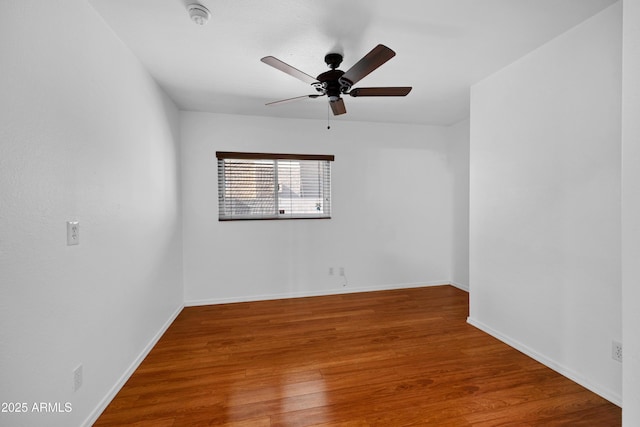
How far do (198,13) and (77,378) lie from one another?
217cm

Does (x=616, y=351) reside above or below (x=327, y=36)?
below

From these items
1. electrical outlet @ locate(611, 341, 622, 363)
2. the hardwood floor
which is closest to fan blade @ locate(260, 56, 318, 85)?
the hardwood floor

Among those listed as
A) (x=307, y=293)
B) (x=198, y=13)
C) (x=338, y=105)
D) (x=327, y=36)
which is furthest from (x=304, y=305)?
(x=198, y=13)

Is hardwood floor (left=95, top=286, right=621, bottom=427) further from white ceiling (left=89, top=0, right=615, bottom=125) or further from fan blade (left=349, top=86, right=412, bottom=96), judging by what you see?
white ceiling (left=89, top=0, right=615, bottom=125)

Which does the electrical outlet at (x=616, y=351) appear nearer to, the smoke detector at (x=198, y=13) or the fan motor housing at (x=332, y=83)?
the fan motor housing at (x=332, y=83)

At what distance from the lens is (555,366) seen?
2.03 m

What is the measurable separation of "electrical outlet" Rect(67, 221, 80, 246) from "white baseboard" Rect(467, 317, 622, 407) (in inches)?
131

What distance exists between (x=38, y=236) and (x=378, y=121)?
Result: 12.2 ft

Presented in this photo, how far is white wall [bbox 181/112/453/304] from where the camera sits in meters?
3.47

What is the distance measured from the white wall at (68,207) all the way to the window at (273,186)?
1255 millimetres

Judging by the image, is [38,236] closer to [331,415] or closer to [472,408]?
[331,415]

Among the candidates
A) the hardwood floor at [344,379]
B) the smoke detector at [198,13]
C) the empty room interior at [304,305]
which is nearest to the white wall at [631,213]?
the empty room interior at [304,305]

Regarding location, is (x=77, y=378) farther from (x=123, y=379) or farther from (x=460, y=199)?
(x=460, y=199)

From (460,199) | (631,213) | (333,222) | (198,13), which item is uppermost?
(198,13)
